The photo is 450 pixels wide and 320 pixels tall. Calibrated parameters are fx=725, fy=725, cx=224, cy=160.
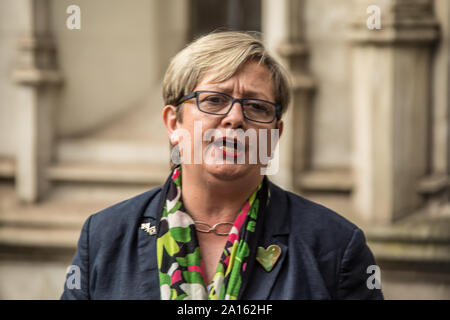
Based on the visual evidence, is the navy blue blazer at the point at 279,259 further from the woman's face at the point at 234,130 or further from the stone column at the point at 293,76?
the stone column at the point at 293,76

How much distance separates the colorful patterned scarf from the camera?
1786mm

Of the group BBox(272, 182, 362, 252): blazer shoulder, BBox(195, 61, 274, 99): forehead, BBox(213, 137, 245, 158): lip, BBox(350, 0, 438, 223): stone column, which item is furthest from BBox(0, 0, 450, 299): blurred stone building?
BBox(213, 137, 245, 158): lip

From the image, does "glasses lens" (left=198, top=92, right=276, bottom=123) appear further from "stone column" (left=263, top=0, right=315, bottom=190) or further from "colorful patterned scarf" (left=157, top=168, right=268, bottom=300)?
"stone column" (left=263, top=0, right=315, bottom=190)

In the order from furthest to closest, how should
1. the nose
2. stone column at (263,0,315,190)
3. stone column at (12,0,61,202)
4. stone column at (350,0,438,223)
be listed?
1. stone column at (12,0,61,202)
2. stone column at (263,0,315,190)
3. stone column at (350,0,438,223)
4. the nose

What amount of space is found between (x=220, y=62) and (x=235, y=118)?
5.9 inches

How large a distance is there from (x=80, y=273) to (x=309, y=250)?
610 mm

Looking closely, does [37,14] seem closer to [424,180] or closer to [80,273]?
[424,180]

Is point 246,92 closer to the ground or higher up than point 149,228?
higher up

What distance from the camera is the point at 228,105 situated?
181 cm

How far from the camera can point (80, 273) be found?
193 cm

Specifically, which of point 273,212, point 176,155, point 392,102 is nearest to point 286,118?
point 392,102

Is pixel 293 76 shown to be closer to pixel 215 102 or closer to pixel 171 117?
pixel 171 117

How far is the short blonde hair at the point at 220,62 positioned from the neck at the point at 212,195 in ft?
0.68

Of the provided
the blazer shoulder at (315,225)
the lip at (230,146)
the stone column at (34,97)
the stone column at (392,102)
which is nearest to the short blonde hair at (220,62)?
the lip at (230,146)
